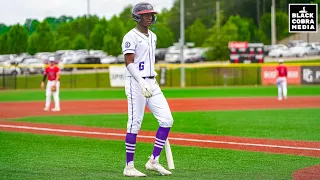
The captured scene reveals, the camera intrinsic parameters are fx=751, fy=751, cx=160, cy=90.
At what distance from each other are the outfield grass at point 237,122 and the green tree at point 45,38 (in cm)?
4002

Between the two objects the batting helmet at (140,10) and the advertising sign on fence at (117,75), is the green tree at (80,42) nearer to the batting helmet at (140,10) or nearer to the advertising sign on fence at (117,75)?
the advertising sign on fence at (117,75)

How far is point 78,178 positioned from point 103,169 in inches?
46.0

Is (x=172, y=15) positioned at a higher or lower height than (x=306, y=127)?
higher

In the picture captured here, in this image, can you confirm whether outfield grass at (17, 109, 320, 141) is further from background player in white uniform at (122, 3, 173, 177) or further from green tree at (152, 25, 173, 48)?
green tree at (152, 25, 173, 48)

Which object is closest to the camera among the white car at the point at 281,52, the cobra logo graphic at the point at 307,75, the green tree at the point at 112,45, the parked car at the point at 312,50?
the cobra logo graphic at the point at 307,75

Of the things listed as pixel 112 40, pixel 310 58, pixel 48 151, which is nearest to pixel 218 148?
pixel 48 151

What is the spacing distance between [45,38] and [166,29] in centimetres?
1820

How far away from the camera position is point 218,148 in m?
14.9

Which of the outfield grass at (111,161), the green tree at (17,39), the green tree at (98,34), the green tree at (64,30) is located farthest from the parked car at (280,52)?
the outfield grass at (111,161)

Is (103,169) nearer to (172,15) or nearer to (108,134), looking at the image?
(108,134)

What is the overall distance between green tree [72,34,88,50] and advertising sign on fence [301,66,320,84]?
2986 cm

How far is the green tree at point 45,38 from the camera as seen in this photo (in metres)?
65.9

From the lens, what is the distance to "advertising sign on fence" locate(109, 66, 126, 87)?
59.2m

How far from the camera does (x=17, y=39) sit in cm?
6047
